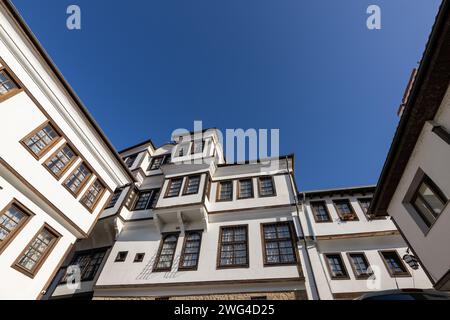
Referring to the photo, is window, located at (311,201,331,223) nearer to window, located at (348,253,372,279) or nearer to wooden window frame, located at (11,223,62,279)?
window, located at (348,253,372,279)

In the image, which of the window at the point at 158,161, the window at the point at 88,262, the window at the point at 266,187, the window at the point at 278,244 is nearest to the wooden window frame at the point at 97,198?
the window at the point at 88,262

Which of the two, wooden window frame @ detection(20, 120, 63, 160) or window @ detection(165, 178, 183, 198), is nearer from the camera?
wooden window frame @ detection(20, 120, 63, 160)

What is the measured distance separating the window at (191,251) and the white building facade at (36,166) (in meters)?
5.68

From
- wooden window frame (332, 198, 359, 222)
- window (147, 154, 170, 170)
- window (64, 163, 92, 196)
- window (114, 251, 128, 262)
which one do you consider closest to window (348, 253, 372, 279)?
wooden window frame (332, 198, 359, 222)

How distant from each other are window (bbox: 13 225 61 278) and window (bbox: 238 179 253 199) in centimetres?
1118

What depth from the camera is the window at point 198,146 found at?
19.9 m

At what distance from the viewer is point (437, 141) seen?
678 cm

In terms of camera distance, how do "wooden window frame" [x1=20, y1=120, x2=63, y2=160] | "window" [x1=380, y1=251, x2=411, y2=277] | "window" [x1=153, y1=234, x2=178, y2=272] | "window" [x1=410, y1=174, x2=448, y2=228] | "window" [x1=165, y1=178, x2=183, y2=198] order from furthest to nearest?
"window" [x1=165, y1=178, x2=183, y2=198]
"window" [x1=153, y1=234, x2=178, y2=272]
"window" [x1=380, y1=251, x2=411, y2=277]
"wooden window frame" [x1=20, y1=120, x2=63, y2=160]
"window" [x1=410, y1=174, x2=448, y2=228]

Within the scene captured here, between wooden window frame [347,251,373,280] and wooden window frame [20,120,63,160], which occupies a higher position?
wooden window frame [20,120,63,160]

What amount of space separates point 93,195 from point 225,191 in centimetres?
906

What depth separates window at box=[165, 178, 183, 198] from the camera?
16906 mm
